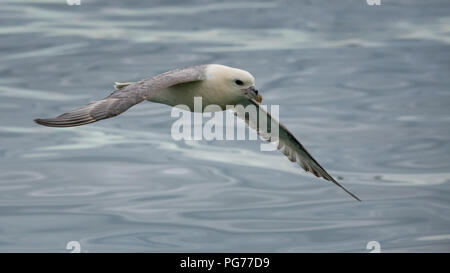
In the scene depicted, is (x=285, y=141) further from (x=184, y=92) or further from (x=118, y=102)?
(x=118, y=102)

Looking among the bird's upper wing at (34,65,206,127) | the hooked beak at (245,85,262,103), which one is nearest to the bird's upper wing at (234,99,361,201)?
the hooked beak at (245,85,262,103)

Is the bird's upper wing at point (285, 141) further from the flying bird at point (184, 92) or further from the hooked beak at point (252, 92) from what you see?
the hooked beak at point (252, 92)

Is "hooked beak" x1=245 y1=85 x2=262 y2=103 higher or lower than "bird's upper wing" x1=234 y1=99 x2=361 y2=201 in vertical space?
higher

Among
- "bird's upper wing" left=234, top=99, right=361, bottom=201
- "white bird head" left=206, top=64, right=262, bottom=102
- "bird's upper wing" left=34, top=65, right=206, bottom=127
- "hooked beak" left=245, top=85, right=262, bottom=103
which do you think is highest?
"bird's upper wing" left=34, top=65, right=206, bottom=127

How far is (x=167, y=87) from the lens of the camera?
49.6 ft

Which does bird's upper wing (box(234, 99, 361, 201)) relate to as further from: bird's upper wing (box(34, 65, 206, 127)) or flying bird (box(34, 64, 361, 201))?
bird's upper wing (box(34, 65, 206, 127))

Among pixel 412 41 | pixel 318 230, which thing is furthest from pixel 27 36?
pixel 318 230

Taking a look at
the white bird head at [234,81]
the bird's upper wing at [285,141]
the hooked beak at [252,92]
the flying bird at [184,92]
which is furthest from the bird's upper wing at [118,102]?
the bird's upper wing at [285,141]

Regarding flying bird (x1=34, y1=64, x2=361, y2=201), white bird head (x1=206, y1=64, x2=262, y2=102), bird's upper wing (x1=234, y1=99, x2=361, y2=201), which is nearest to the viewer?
flying bird (x1=34, y1=64, x2=361, y2=201)

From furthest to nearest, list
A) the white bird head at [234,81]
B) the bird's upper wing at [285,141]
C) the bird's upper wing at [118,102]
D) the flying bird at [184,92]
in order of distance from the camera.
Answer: the bird's upper wing at [285,141], the white bird head at [234,81], the flying bird at [184,92], the bird's upper wing at [118,102]

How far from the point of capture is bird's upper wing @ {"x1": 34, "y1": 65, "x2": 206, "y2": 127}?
1270cm

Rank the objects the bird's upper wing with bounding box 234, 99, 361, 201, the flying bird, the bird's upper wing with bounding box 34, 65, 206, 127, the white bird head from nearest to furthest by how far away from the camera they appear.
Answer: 1. the bird's upper wing with bounding box 34, 65, 206, 127
2. the flying bird
3. the white bird head
4. the bird's upper wing with bounding box 234, 99, 361, 201

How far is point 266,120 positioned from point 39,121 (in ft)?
22.4

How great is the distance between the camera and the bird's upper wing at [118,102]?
41.7 ft
